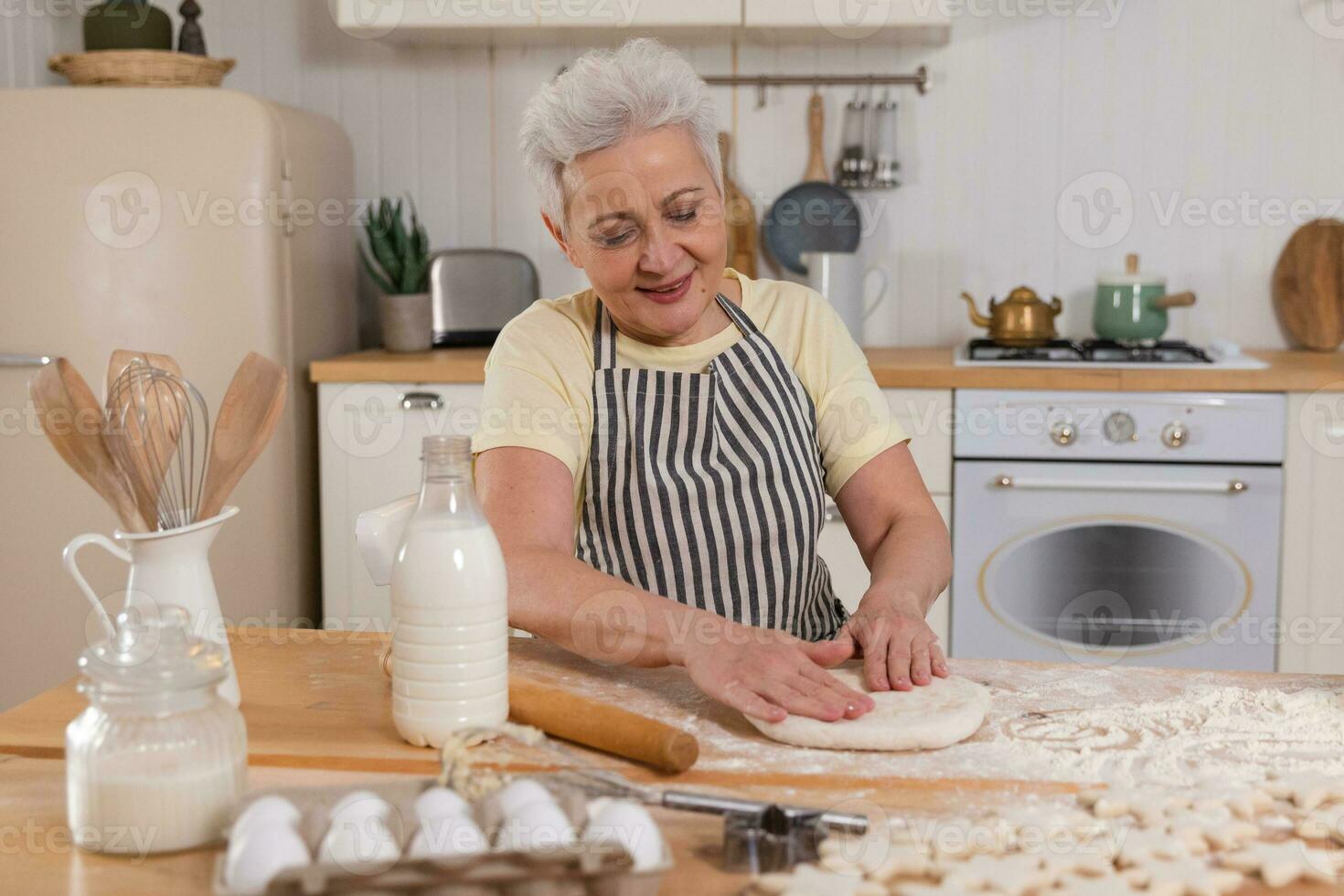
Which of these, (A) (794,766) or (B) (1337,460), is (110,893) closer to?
(A) (794,766)

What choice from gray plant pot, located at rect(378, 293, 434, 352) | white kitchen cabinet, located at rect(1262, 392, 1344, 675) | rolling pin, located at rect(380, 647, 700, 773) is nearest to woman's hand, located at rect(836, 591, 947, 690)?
rolling pin, located at rect(380, 647, 700, 773)

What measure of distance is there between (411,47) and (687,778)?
8.28ft

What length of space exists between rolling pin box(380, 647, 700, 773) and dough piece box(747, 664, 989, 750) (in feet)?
0.28

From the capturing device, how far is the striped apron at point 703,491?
1.51 metres

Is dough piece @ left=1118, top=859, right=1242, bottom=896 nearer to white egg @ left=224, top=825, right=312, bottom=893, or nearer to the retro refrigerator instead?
white egg @ left=224, top=825, right=312, bottom=893

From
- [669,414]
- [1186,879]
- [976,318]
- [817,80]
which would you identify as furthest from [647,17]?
[1186,879]

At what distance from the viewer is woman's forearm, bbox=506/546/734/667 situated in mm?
1213

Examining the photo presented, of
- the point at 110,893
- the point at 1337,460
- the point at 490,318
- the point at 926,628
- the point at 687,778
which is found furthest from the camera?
the point at 490,318

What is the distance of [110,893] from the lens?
80cm

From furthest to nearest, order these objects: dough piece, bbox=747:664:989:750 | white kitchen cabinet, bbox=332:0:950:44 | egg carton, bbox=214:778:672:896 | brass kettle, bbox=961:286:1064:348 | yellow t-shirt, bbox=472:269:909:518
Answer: brass kettle, bbox=961:286:1064:348, white kitchen cabinet, bbox=332:0:950:44, yellow t-shirt, bbox=472:269:909:518, dough piece, bbox=747:664:989:750, egg carton, bbox=214:778:672:896

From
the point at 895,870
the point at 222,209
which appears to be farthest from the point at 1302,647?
the point at 222,209

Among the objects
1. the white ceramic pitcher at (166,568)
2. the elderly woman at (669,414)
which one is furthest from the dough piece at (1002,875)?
the white ceramic pitcher at (166,568)

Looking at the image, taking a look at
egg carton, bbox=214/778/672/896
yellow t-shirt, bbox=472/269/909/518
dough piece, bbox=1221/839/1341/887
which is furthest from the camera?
yellow t-shirt, bbox=472/269/909/518
